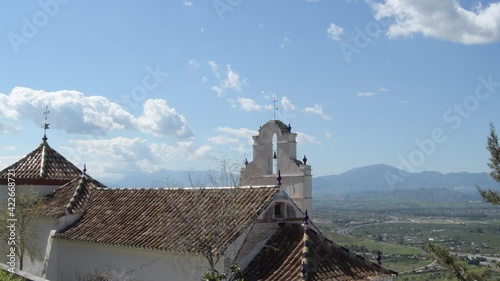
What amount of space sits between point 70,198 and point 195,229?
6968mm

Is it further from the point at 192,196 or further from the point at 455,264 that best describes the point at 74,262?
the point at 455,264

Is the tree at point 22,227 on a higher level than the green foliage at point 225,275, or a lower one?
higher

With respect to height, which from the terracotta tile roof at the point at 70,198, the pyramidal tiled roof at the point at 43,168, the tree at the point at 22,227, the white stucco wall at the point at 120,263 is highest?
the pyramidal tiled roof at the point at 43,168

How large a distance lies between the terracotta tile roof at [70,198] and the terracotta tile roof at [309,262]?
7.82m

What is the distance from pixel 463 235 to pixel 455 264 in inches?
3711

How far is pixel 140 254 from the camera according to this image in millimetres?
15438

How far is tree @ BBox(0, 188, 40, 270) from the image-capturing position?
1842 centimetres

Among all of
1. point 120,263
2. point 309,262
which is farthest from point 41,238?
point 309,262

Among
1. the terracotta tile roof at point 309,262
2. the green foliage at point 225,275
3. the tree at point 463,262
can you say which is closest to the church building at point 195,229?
the terracotta tile roof at point 309,262

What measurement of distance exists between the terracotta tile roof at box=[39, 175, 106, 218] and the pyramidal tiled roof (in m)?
0.81

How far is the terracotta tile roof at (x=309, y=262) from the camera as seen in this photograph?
43.0 ft

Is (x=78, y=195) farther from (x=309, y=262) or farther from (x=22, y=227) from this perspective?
(x=309, y=262)

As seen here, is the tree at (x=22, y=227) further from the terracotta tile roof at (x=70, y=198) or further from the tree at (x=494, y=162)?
the tree at (x=494, y=162)

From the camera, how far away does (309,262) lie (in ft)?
43.0
